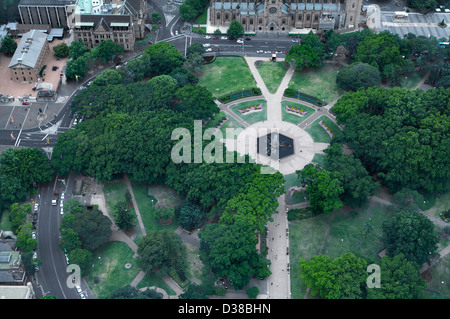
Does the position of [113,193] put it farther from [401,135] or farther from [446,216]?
[446,216]

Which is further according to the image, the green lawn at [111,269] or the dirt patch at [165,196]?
the dirt patch at [165,196]

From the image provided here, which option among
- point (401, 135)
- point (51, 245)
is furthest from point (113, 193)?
point (401, 135)

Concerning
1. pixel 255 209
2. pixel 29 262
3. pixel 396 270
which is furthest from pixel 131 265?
pixel 396 270

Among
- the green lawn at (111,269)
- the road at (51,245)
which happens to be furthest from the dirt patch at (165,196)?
the road at (51,245)

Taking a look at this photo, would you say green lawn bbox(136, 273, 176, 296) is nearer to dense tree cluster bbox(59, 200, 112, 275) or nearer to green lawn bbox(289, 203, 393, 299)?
dense tree cluster bbox(59, 200, 112, 275)

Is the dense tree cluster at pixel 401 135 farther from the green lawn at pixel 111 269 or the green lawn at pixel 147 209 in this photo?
the green lawn at pixel 111 269

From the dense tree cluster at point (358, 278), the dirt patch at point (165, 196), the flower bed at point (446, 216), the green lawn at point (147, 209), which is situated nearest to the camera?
the dense tree cluster at point (358, 278)
